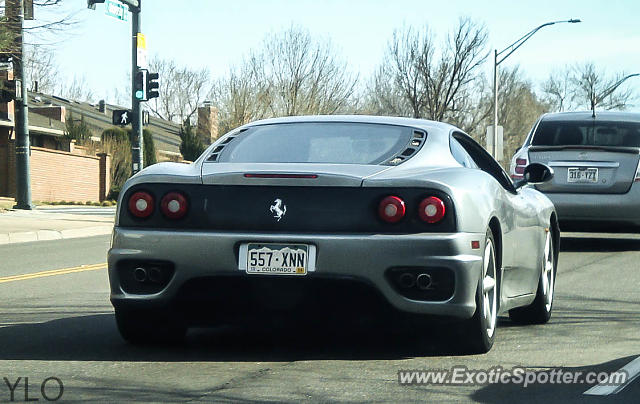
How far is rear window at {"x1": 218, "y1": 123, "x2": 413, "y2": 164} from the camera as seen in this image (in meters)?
6.58

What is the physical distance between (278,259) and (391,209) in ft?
2.05

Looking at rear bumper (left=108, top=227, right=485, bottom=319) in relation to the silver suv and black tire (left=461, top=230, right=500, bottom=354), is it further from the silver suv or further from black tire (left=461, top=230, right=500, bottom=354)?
the silver suv

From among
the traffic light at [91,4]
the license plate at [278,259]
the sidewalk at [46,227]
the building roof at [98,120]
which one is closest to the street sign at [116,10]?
the traffic light at [91,4]

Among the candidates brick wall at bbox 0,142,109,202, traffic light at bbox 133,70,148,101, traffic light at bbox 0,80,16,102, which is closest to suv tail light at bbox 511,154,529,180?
traffic light at bbox 133,70,148,101

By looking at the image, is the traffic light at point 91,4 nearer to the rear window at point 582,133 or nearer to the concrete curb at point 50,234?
the concrete curb at point 50,234

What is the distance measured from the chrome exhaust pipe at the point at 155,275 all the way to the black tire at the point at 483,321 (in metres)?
1.65

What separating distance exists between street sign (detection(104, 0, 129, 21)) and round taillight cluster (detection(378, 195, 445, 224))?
19.9 metres

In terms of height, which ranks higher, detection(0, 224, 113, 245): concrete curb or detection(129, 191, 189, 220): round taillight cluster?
detection(129, 191, 189, 220): round taillight cluster

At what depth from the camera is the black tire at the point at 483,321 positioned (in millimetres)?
6211

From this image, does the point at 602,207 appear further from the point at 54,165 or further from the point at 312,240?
the point at 54,165

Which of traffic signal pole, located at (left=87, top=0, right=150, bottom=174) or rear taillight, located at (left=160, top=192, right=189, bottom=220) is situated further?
traffic signal pole, located at (left=87, top=0, right=150, bottom=174)

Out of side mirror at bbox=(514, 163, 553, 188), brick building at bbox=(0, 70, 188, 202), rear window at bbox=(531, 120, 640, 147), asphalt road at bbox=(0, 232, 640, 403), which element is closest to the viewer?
asphalt road at bbox=(0, 232, 640, 403)

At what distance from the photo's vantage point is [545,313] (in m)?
7.98

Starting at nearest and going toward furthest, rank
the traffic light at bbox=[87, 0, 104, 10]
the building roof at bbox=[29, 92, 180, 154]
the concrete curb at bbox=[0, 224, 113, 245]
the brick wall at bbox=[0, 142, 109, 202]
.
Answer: the concrete curb at bbox=[0, 224, 113, 245] → the traffic light at bbox=[87, 0, 104, 10] → the brick wall at bbox=[0, 142, 109, 202] → the building roof at bbox=[29, 92, 180, 154]
